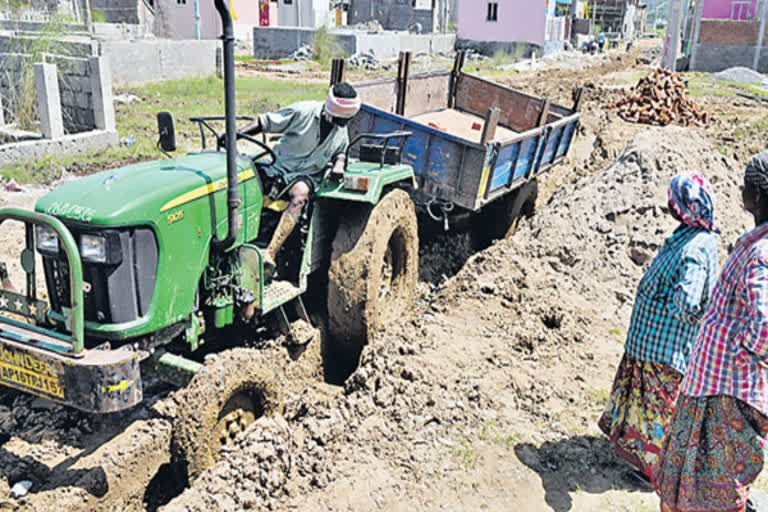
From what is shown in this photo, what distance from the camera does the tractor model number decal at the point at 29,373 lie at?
3.35 meters

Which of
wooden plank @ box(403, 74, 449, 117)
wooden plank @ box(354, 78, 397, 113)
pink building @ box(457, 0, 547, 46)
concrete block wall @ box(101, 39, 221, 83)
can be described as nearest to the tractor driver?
wooden plank @ box(354, 78, 397, 113)

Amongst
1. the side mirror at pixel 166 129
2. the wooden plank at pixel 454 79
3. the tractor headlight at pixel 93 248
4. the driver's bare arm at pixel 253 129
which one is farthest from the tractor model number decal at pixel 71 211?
the wooden plank at pixel 454 79

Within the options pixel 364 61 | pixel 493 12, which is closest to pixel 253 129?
pixel 364 61

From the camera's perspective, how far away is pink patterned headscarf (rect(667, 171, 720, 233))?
12.1ft

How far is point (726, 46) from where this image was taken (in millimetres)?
29609

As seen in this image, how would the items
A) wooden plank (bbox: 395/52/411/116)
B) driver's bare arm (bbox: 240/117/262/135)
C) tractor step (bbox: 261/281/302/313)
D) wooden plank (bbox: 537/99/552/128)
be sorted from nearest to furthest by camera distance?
tractor step (bbox: 261/281/302/313)
driver's bare arm (bbox: 240/117/262/135)
wooden plank (bbox: 395/52/411/116)
wooden plank (bbox: 537/99/552/128)

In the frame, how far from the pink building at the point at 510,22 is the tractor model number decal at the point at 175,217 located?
35.8 meters

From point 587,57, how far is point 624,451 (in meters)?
37.7

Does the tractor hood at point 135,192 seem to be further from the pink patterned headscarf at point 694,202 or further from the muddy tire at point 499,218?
the muddy tire at point 499,218

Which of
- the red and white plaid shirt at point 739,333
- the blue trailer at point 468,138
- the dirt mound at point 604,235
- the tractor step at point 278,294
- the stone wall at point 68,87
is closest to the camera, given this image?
the red and white plaid shirt at point 739,333

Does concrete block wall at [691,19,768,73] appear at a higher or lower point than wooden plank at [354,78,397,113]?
higher

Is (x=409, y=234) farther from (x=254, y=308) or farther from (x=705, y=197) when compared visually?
(x=705, y=197)

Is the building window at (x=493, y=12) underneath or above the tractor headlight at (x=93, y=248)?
above

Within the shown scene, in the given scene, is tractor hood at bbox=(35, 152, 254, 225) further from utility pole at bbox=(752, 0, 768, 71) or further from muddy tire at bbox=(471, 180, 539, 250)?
utility pole at bbox=(752, 0, 768, 71)
